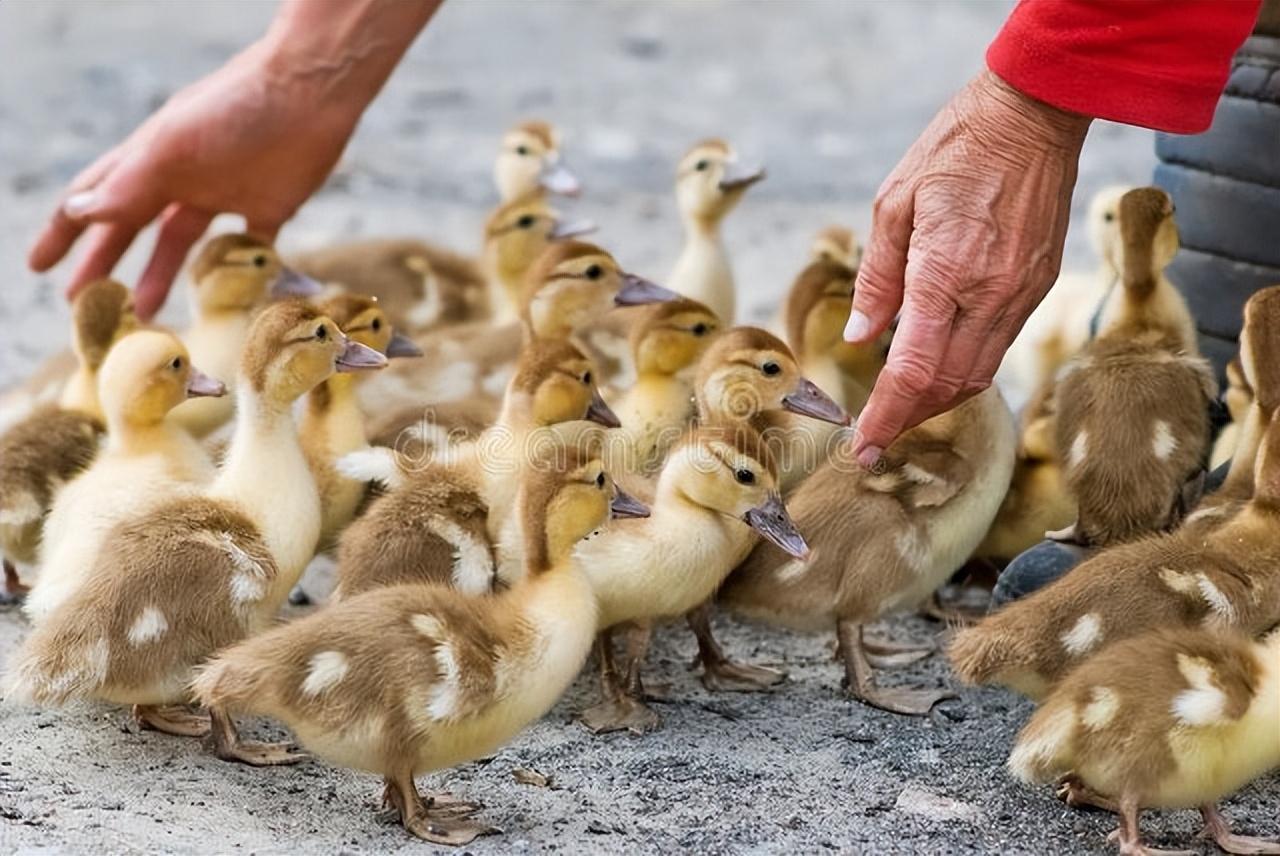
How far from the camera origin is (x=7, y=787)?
317cm

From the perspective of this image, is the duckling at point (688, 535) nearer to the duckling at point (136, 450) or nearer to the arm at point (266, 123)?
the duckling at point (136, 450)

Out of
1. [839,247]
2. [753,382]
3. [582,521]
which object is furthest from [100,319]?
[839,247]

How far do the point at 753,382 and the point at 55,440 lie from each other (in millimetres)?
1463

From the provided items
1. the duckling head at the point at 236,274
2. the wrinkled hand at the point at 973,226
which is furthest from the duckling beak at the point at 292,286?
the wrinkled hand at the point at 973,226

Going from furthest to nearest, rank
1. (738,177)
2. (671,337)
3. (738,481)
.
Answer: (738,177)
(671,337)
(738,481)

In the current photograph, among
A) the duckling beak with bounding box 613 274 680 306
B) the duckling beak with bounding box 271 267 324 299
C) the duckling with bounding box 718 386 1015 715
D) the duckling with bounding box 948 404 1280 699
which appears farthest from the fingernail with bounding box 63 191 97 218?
the duckling with bounding box 948 404 1280 699

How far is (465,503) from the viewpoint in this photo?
358 cm

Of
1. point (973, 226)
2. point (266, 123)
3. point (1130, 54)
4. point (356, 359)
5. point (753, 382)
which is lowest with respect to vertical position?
point (753, 382)

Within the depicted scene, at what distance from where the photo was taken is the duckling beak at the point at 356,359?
3721 mm

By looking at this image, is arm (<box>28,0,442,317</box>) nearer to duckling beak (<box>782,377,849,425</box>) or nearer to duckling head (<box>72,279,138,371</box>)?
duckling head (<box>72,279,138,371</box>)

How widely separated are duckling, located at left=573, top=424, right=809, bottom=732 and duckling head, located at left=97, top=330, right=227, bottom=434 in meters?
0.98

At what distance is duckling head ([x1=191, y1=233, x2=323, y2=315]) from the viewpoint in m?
4.73

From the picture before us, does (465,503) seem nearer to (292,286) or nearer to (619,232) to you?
(292,286)

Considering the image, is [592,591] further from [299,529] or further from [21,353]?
[21,353]
